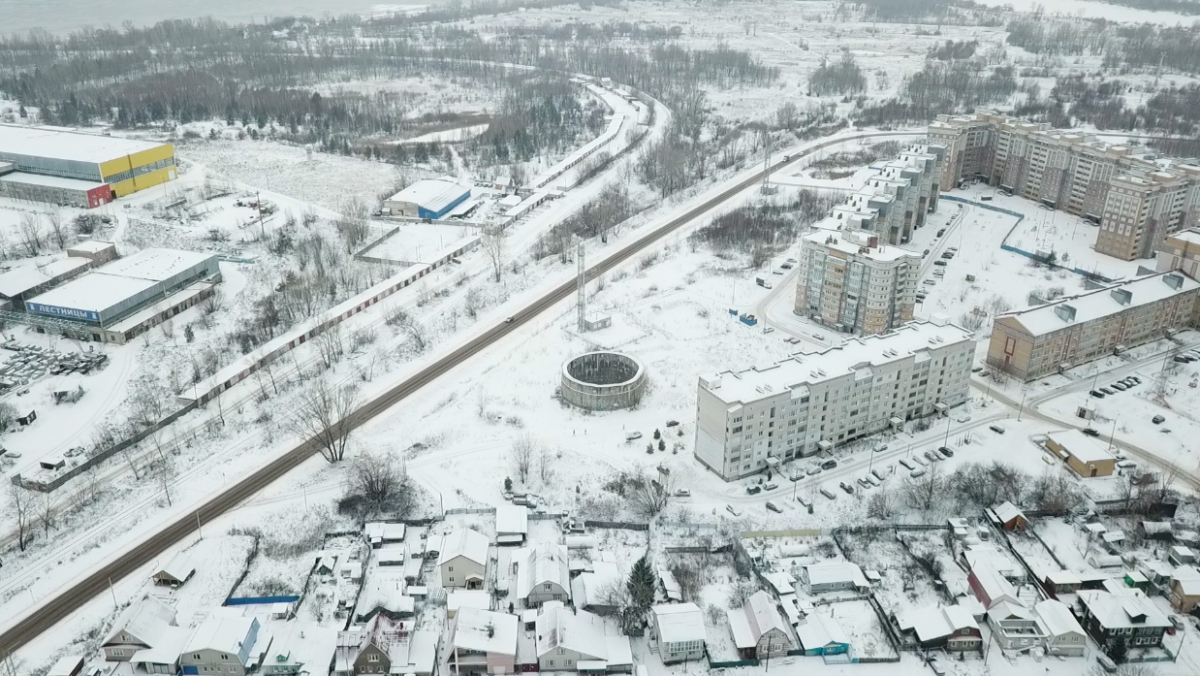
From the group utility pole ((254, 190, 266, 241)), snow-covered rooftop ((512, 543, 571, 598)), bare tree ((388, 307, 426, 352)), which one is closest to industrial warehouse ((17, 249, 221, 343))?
utility pole ((254, 190, 266, 241))

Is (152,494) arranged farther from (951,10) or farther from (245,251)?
(951,10)

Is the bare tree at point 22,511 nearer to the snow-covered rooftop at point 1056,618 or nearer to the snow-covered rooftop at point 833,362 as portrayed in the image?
the snow-covered rooftop at point 833,362

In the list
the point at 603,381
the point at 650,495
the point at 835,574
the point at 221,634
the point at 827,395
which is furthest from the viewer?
the point at 603,381

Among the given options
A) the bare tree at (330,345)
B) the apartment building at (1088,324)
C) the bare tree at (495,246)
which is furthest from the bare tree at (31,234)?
the apartment building at (1088,324)

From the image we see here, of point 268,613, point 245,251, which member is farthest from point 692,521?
point 245,251

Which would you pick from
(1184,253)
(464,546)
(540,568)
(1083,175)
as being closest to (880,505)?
(540,568)

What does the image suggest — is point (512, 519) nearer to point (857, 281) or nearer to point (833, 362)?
point (833, 362)
